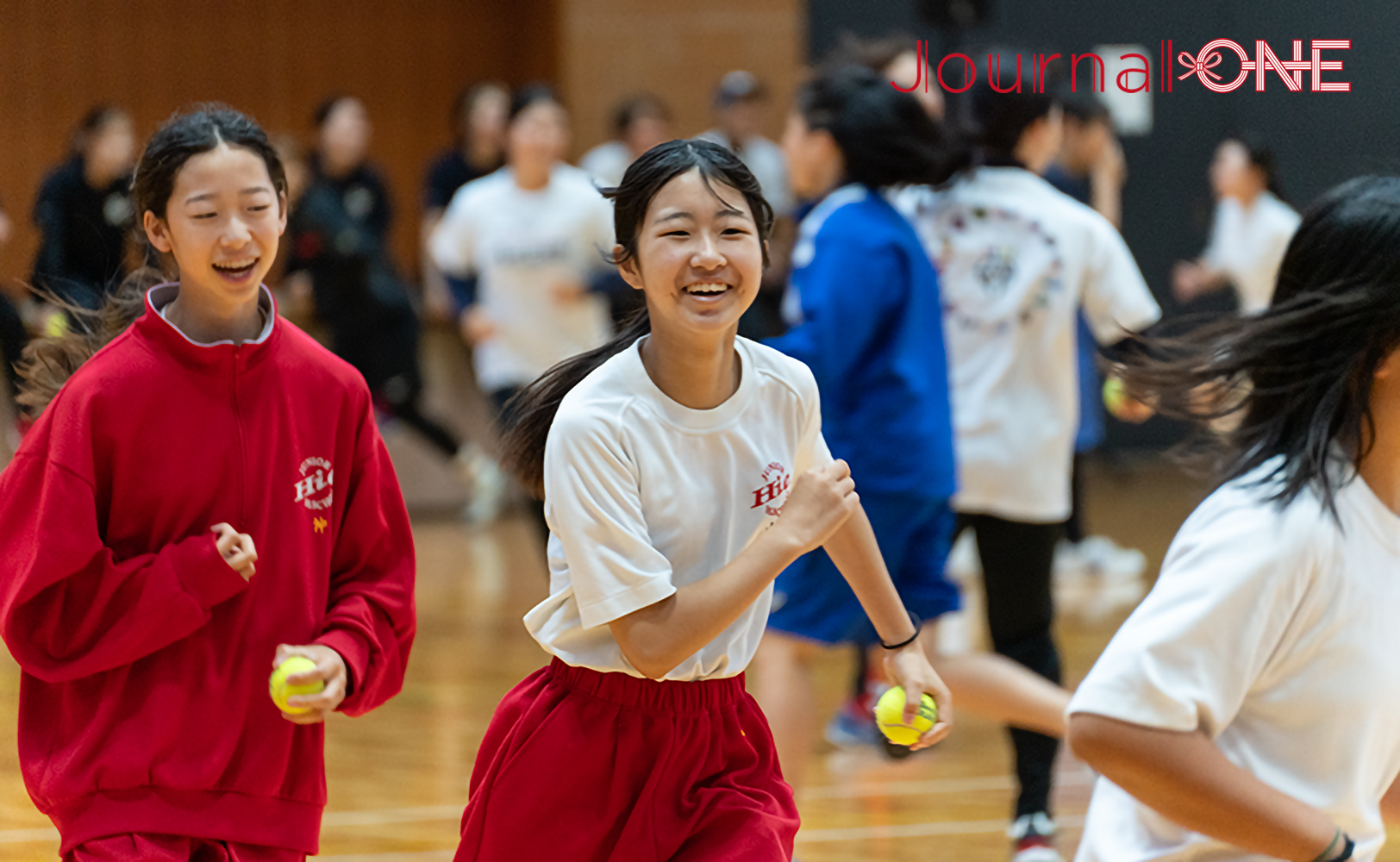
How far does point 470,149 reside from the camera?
8961 mm

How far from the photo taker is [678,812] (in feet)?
7.05

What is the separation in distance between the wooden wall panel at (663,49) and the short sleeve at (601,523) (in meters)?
8.16

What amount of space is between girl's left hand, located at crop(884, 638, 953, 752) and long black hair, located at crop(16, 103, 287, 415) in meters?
1.11

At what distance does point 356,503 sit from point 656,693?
0.59m

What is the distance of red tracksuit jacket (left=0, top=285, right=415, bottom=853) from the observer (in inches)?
87.7

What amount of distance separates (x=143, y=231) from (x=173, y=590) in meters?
0.58

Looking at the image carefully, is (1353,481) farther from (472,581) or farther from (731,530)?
(472,581)

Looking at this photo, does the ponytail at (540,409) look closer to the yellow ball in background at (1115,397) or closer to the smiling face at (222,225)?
the smiling face at (222,225)

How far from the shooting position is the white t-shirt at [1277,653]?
5.41 feet

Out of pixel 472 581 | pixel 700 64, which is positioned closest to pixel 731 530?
pixel 472 581

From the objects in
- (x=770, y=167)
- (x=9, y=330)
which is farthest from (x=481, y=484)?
(x=9, y=330)

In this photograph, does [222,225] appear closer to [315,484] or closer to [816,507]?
[315,484]

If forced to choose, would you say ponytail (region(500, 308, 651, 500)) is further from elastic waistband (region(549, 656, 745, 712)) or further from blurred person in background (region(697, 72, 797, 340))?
blurred person in background (region(697, 72, 797, 340))

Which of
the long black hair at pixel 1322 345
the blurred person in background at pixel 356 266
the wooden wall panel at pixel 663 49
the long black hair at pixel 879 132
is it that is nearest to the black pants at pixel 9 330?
the blurred person in background at pixel 356 266
